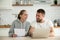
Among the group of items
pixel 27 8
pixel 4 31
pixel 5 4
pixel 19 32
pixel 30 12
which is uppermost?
pixel 5 4

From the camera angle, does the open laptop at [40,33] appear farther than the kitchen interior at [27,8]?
No

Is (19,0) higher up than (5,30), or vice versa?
(19,0)

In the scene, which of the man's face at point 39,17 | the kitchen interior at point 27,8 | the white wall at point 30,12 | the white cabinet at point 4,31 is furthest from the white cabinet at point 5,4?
the man's face at point 39,17

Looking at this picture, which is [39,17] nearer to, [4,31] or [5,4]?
[4,31]

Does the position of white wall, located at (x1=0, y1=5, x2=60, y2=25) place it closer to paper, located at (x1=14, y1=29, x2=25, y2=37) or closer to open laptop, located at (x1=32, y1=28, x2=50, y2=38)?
paper, located at (x1=14, y1=29, x2=25, y2=37)

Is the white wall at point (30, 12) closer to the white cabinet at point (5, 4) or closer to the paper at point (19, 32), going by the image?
the white cabinet at point (5, 4)

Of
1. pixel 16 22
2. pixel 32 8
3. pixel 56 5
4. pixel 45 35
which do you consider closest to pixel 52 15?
pixel 56 5

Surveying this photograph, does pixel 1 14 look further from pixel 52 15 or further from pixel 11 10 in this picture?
pixel 52 15

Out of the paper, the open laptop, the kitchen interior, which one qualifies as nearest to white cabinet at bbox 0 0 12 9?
the kitchen interior

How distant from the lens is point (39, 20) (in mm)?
2887

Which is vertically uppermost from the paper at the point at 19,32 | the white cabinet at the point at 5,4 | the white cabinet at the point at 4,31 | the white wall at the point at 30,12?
the white cabinet at the point at 5,4

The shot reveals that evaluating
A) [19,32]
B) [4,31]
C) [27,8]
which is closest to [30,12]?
[27,8]

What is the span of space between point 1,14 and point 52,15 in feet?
5.21

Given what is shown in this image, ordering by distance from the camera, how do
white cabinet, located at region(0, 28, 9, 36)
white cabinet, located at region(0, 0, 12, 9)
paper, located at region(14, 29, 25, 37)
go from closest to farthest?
paper, located at region(14, 29, 25, 37)
white cabinet, located at region(0, 28, 9, 36)
white cabinet, located at region(0, 0, 12, 9)
